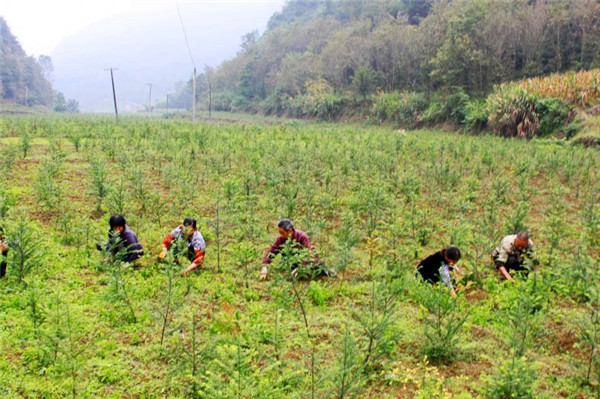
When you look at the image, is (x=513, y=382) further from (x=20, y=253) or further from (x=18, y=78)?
(x=18, y=78)

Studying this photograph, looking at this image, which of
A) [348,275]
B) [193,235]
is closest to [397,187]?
[348,275]

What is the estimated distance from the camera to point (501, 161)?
12211 mm

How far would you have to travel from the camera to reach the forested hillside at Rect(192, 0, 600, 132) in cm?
2548

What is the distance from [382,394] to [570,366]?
5.73 feet

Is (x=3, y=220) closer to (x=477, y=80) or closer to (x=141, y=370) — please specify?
(x=141, y=370)

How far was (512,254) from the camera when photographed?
20.3 ft

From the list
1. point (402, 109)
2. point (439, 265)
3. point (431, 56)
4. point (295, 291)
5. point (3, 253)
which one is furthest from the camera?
point (431, 56)

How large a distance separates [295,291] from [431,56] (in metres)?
31.1

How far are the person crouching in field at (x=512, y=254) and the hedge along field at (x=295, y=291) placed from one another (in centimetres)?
23

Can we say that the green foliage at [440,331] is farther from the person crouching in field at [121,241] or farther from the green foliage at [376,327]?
the person crouching in field at [121,241]

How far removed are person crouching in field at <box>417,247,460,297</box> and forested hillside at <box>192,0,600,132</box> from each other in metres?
22.0

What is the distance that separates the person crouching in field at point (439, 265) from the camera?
5.28 meters

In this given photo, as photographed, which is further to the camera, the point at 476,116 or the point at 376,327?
the point at 476,116

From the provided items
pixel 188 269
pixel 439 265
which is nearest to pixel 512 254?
pixel 439 265
